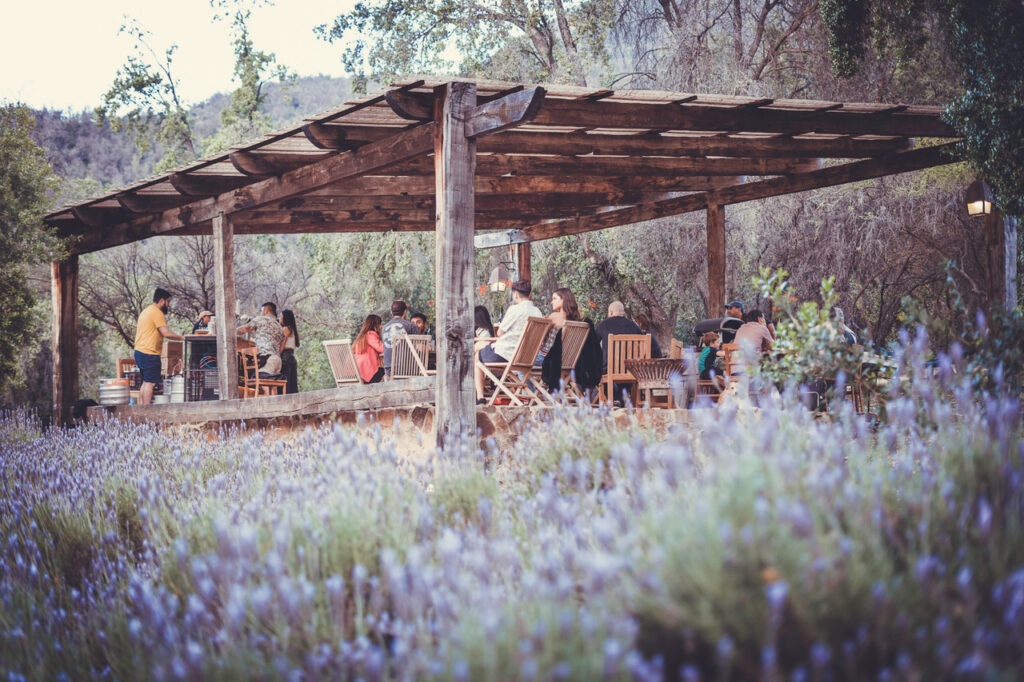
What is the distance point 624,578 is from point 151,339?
9655mm

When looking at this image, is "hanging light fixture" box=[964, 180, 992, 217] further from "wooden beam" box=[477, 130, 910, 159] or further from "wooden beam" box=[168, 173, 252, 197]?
"wooden beam" box=[168, 173, 252, 197]

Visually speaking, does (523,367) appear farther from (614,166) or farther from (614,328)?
(614,166)

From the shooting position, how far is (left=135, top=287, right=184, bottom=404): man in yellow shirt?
1030 cm

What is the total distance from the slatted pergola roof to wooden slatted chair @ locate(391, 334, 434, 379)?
1.71 m

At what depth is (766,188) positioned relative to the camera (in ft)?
34.2

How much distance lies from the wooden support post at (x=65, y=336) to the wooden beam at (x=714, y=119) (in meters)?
8.10

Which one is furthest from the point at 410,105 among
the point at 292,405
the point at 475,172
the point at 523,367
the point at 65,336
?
the point at 65,336

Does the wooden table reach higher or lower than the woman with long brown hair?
lower

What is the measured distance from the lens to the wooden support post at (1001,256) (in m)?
9.54

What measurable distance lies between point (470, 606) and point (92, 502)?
353 cm

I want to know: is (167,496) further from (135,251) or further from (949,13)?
(135,251)

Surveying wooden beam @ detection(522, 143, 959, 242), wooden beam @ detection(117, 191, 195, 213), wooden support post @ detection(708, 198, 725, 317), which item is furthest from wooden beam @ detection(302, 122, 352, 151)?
wooden support post @ detection(708, 198, 725, 317)

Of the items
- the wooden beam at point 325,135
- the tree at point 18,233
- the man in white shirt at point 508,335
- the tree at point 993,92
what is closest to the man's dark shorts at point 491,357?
the man in white shirt at point 508,335

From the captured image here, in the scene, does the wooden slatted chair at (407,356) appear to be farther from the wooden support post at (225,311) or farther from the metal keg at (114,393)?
the metal keg at (114,393)
